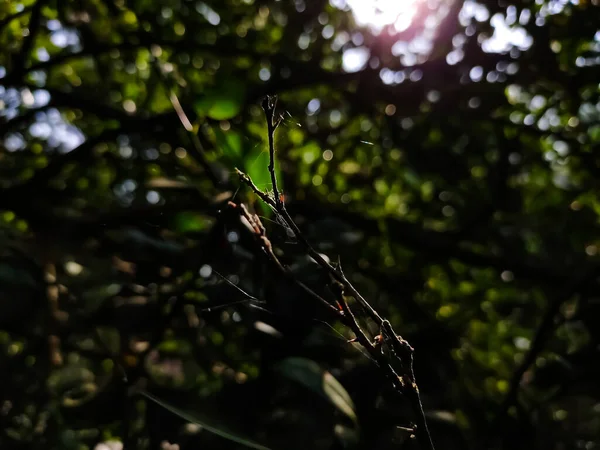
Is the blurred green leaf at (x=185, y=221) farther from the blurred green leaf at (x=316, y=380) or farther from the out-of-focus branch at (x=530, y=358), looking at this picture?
the out-of-focus branch at (x=530, y=358)

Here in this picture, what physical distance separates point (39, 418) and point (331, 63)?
75.9 inches

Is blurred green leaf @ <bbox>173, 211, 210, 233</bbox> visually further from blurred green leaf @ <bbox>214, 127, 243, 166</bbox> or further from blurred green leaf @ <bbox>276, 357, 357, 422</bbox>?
blurred green leaf @ <bbox>276, 357, 357, 422</bbox>

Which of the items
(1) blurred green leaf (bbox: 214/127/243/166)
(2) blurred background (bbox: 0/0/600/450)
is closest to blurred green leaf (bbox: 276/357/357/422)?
(2) blurred background (bbox: 0/0/600/450)

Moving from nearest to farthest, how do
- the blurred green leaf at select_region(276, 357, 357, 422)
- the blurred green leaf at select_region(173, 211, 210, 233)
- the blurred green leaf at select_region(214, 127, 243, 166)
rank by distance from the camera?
the blurred green leaf at select_region(276, 357, 357, 422)
the blurred green leaf at select_region(214, 127, 243, 166)
the blurred green leaf at select_region(173, 211, 210, 233)

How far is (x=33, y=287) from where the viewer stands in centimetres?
106

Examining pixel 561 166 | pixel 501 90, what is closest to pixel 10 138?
pixel 501 90

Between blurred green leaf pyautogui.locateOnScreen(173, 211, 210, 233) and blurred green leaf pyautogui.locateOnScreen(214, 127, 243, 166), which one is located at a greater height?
blurred green leaf pyautogui.locateOnScreen(214, 127, 243, 166)

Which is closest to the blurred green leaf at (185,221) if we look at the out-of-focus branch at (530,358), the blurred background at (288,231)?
the blurred background at (288,231)

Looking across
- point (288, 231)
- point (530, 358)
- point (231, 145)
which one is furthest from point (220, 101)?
point (530, 358)

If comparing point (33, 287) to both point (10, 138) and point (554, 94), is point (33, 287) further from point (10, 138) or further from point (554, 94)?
point (554, 94)

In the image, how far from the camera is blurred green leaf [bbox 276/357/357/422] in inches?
33.0

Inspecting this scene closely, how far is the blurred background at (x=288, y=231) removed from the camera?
100 centimetres

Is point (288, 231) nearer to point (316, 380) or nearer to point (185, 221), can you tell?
point (316, 380)

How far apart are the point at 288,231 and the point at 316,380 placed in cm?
27
